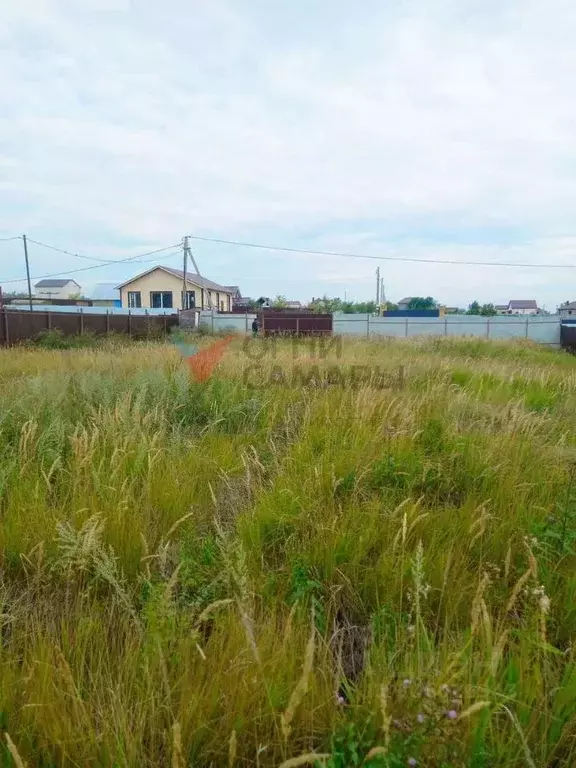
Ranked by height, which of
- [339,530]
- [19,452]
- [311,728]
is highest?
[19,452]

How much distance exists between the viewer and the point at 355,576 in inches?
65.2

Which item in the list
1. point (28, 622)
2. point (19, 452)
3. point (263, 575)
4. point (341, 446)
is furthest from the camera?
point (341, 446)

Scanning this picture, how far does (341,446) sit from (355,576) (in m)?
1.24

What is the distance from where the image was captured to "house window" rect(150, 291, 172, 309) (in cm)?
4472

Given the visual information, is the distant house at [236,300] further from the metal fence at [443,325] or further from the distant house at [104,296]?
the metal fence at [443,325]

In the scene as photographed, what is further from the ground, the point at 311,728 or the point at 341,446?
the point at 341,446

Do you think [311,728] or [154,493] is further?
[154,493]

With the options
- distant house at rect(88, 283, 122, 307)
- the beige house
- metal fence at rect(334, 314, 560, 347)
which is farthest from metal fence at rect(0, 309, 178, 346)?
distant house at rect(88, 283, 122, 307)

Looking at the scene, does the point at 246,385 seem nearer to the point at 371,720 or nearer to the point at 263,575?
the point at 263,575

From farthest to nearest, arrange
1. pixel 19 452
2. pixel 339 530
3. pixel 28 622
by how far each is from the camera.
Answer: pixel 19 452
pixel 339 530
pixel 28 622

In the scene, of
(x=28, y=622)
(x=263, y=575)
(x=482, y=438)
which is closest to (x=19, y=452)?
(x=28, y=622)

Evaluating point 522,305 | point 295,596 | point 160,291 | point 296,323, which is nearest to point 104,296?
point 160,291

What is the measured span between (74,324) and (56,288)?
71.6 metres

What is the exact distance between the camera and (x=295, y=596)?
1.52 meters
